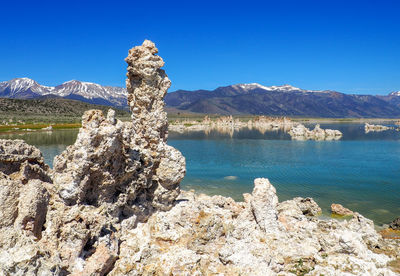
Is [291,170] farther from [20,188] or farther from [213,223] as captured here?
[20,188]

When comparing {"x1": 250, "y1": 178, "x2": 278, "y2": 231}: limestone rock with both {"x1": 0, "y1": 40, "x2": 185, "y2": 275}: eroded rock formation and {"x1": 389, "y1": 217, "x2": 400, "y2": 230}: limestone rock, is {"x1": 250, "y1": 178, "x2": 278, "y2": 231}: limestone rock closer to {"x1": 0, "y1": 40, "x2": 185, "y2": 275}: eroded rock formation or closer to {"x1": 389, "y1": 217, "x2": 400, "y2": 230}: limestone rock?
{"x1": 0, "y1": 40, "x2": 185, "y2": 275}: eroded rock formation

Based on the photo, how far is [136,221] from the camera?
10492 mm

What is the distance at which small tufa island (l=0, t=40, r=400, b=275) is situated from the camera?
289 inches

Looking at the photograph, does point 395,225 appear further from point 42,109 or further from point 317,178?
point 42,109

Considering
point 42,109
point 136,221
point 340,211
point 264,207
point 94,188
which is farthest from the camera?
point 42,109

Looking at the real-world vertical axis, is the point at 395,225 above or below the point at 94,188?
below

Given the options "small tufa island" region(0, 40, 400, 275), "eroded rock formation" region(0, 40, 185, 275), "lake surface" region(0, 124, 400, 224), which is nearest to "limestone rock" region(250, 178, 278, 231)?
"small tufa island" region(0, 40, 400, 275)

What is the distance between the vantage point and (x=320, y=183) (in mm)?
30609

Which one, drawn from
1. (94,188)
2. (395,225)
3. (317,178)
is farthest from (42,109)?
(395,225)

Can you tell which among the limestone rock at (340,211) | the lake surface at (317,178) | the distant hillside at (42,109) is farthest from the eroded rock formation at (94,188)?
the distant hillside at (42,109)

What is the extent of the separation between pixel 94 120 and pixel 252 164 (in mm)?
35574

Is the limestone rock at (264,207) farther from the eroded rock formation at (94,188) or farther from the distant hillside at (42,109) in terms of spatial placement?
the distant hillside at (42,109)

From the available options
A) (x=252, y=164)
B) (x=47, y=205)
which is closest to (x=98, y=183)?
(x=47, y=205)

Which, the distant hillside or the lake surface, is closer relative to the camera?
the lake surface
